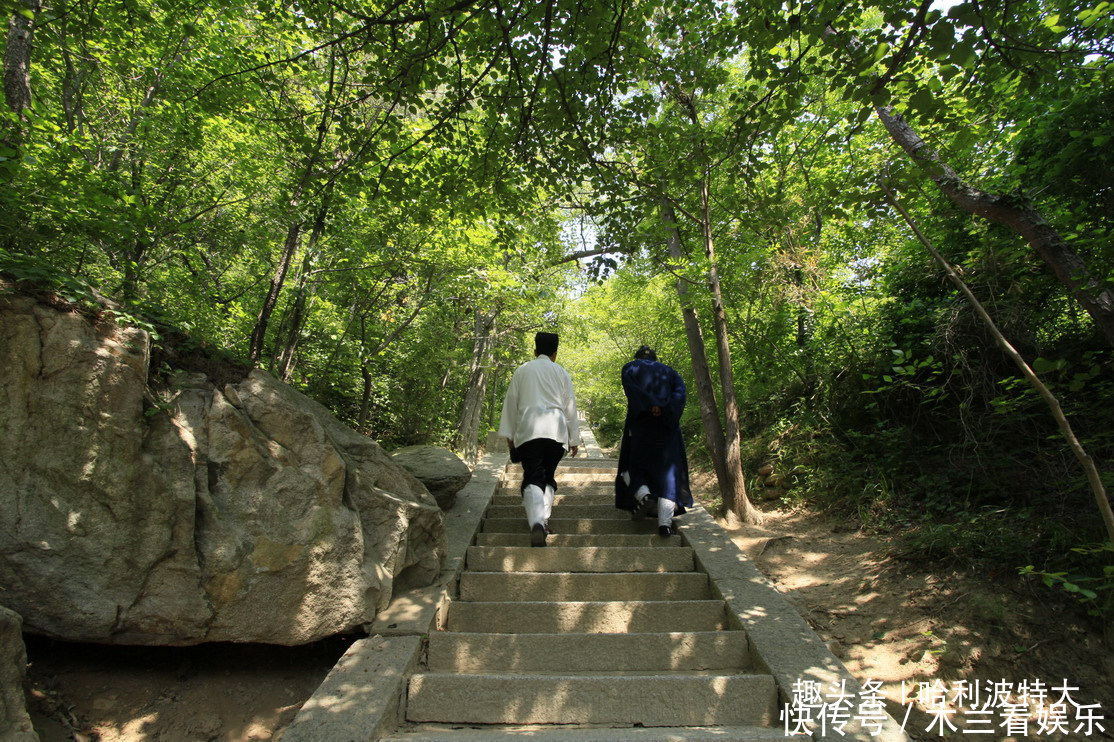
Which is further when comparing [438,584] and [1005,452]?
[1005,452]

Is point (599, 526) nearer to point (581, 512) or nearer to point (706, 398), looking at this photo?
point (581, 512)

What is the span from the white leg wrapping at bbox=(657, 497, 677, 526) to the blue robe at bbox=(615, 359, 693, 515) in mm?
50

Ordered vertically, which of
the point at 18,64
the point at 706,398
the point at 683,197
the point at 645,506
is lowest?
the point at 645,506

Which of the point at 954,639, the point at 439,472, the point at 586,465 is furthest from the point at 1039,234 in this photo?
the point at 586,465

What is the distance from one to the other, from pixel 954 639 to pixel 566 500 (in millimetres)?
3668

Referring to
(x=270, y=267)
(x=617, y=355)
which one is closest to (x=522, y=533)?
(x=270, y=267)

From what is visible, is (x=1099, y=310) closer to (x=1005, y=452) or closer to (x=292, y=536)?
(x=1005, y=452)

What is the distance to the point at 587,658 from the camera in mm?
3250

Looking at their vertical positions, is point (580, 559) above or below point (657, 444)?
below

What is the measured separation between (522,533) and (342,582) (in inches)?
83.7

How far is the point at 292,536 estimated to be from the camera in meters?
3.11

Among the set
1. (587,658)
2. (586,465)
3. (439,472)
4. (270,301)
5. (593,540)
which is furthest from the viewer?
(586,465)

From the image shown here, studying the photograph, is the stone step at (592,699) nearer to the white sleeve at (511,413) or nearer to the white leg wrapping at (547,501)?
the white leg wrapping at (547,501)

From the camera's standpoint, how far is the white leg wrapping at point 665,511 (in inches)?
184
